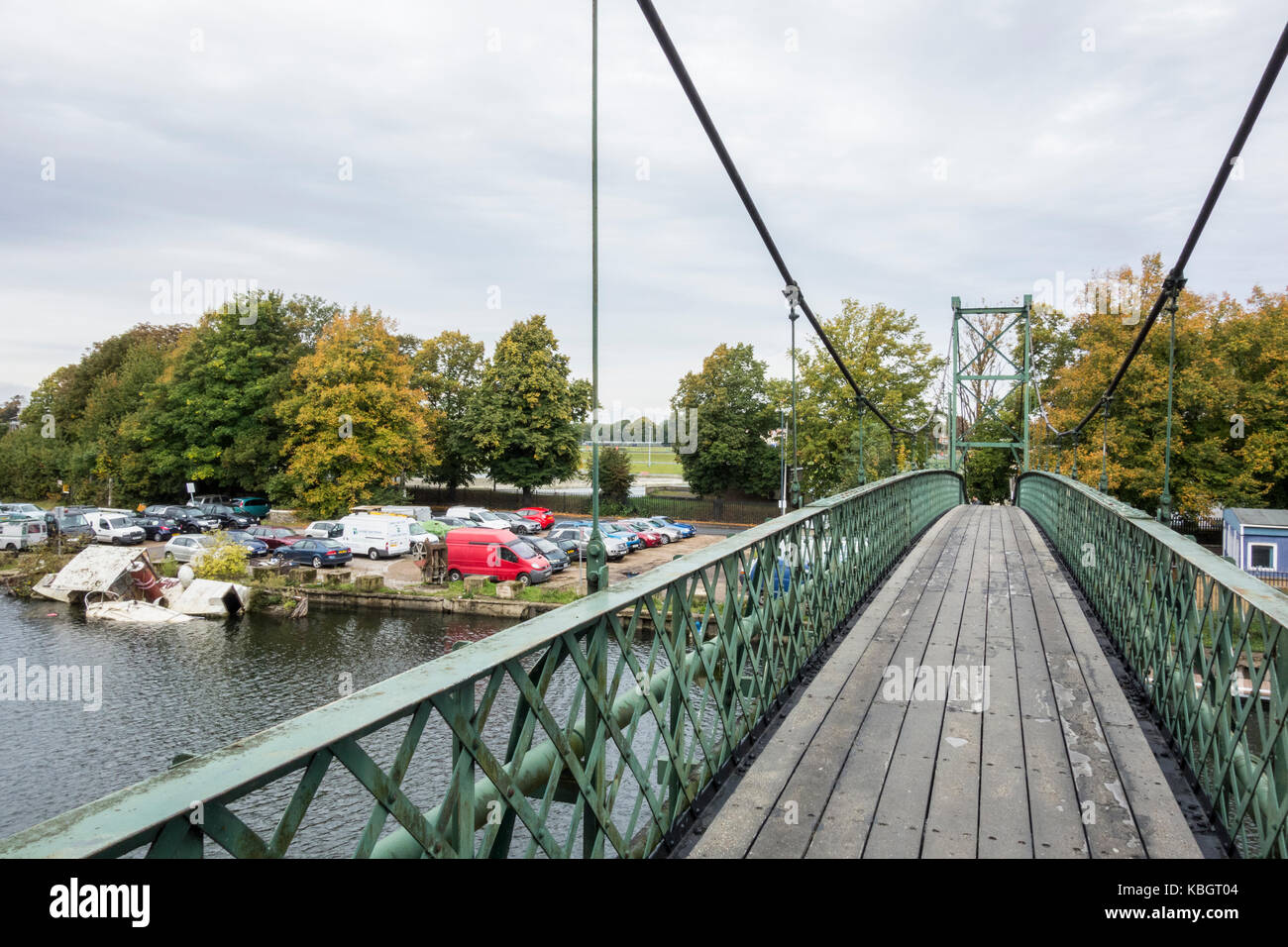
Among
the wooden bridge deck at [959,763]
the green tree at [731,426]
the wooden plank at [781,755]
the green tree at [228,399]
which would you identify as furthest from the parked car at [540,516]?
the wooden bridge deck at [959,763]

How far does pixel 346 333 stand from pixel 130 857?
38.4 metres

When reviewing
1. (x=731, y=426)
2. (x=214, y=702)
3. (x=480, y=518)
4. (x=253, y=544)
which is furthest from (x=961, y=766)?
(x=731, y=426)

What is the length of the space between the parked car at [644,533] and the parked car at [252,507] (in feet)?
66.5

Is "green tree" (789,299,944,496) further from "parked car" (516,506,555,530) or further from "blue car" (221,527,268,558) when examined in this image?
"blue car" (221,527,268,558)

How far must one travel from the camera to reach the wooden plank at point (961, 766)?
2889mm

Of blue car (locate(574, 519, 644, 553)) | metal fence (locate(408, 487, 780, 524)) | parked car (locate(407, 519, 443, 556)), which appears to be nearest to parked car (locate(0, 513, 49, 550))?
parked car (locate(407, 519, 443, 556))

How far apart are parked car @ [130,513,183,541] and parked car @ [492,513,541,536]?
46.9 feet

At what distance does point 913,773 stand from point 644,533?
3082cm

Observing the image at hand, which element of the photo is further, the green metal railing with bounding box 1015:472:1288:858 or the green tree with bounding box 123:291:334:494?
the green tree with bounding box 123:291:334:494

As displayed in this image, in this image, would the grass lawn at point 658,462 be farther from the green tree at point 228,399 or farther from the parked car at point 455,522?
the parked car at point 455,522

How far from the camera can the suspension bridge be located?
151cm

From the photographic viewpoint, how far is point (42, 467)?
5069 cm

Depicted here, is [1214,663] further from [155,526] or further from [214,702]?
[155,526]
